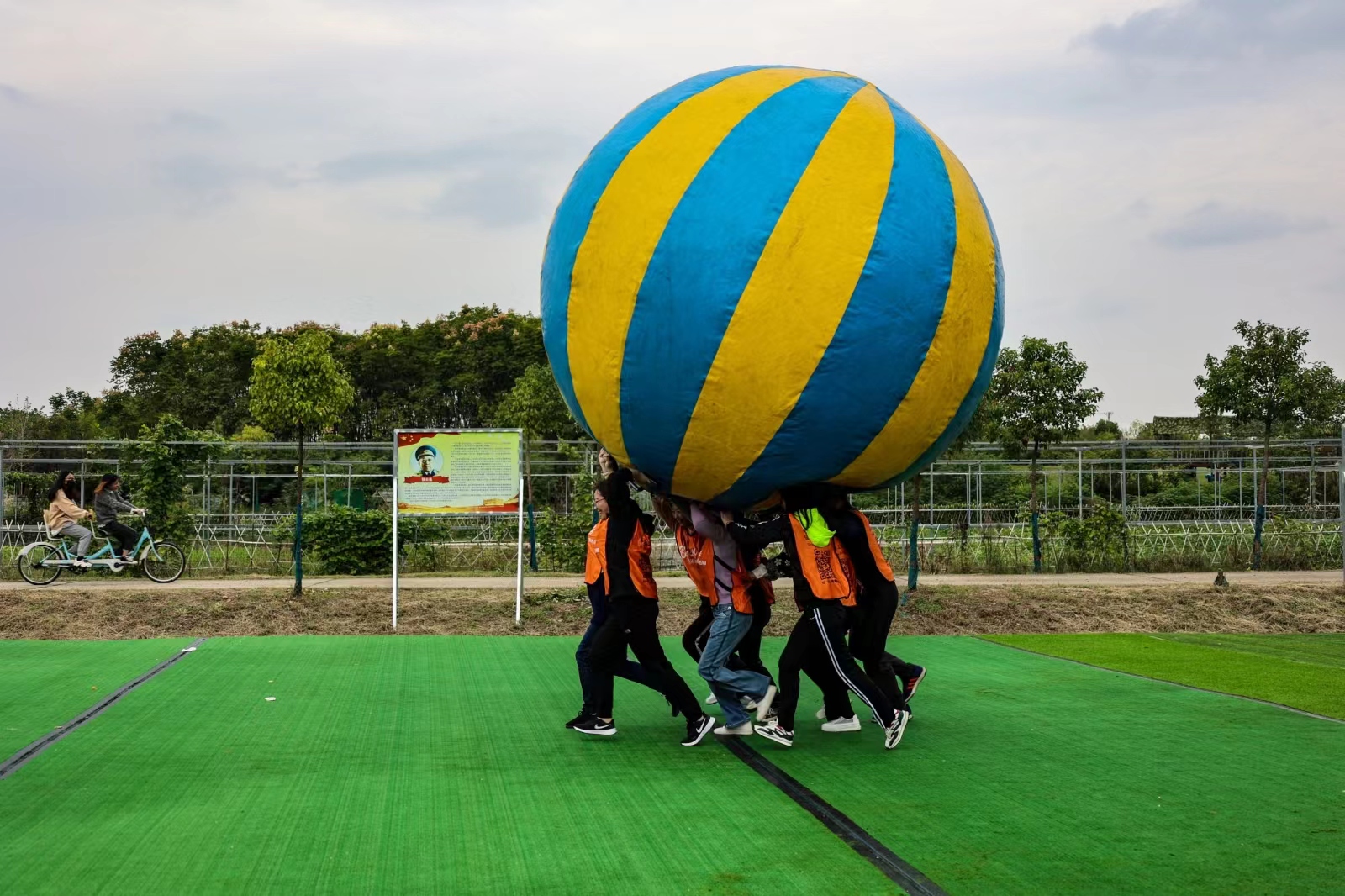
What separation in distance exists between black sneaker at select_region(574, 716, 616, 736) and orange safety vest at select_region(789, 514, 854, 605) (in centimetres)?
160

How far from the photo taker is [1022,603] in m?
15.4

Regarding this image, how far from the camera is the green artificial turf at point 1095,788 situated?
499 cm

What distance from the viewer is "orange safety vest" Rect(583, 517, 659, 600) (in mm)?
7484

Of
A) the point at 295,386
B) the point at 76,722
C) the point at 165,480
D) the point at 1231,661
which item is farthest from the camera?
the point at 165,480

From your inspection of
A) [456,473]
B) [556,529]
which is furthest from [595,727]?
[556,529]

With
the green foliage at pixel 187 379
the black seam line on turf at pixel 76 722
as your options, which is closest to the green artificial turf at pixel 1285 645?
the black seam line on turf at pixel 76 722

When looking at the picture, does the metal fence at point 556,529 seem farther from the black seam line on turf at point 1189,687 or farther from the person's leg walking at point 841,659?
the person's leg walking at point 841,659

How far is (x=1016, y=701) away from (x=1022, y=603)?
21.9 ft

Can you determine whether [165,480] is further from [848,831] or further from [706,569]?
[848,831]

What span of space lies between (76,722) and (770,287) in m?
5.58

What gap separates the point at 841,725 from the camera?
25.7 ft

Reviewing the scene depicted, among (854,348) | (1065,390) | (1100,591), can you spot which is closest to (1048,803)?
(854,348)

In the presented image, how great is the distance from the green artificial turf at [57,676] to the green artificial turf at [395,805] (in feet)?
1.25

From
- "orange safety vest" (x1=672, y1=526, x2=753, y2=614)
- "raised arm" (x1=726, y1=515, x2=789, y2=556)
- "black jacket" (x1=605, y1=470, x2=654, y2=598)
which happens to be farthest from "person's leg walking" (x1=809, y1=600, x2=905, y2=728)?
"black jacket" (x1=605, y1=470, x2=654, y2=598)
